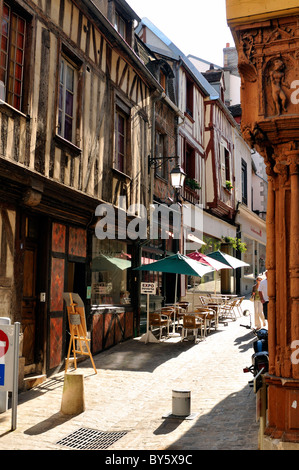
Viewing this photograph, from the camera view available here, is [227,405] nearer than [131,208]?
Yes

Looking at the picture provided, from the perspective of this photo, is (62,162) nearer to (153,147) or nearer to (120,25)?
(120,25)

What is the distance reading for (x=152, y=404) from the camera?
6.79 m

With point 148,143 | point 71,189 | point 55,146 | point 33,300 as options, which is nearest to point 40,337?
point 33,300

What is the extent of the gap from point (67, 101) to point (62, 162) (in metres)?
1.29

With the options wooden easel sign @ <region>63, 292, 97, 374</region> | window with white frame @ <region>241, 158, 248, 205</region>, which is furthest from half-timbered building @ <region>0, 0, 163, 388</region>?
window with white frame @ <region>241, 158, 248, 205</region>

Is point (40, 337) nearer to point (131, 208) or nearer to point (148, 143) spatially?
point (131, 208)

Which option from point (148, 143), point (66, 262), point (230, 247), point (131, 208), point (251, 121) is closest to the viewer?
point (251, 121)

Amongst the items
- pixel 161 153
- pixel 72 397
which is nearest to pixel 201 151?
pixel 161 153

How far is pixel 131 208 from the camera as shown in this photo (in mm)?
11469

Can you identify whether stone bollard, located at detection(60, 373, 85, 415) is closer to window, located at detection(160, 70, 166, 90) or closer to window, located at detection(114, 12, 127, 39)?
window, located at detection(114, 12, 127, 39)

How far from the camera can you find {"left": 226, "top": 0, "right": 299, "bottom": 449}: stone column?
15.4 ft

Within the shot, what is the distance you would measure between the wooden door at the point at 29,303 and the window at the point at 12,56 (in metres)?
2.40

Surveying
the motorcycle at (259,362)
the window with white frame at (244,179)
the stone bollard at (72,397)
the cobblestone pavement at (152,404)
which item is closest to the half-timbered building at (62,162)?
the cobblestone pavement at (152,404)

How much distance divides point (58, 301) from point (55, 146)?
2.63 metres
